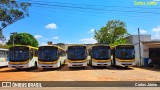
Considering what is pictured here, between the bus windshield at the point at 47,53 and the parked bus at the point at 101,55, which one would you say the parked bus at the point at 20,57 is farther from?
the parked bus at the point at 101,55

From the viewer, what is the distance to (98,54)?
35.6 m

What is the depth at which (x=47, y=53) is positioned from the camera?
112 ft

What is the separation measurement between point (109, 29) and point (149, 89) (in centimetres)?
6310

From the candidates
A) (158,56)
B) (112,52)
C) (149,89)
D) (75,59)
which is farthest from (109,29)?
(149,89)

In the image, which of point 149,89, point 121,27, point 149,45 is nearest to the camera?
point 149,89

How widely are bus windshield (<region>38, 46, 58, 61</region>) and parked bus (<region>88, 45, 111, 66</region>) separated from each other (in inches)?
180

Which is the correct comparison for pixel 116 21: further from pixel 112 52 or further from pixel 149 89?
pixel 149 89

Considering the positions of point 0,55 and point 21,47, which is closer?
point 21,47

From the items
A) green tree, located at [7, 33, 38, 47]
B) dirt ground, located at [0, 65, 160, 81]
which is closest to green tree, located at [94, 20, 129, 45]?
green tree, located at [7, 33, 38, 47]

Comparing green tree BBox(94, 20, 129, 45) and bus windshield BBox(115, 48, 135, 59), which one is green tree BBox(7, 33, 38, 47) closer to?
green tree BBox(94, 20, 129, 45)

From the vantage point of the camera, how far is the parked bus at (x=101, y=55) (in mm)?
35344

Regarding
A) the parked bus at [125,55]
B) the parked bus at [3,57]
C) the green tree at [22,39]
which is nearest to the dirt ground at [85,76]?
the parked bus at [125,55]

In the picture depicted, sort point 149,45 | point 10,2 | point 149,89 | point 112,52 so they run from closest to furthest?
1. point 149,89
2. point 10,2
3. point 112,52
4. point 149,45

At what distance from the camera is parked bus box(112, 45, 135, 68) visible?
35.2 m
